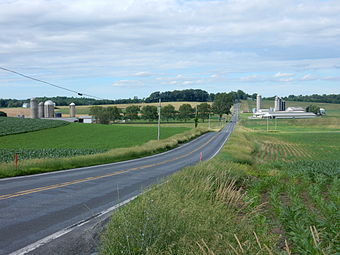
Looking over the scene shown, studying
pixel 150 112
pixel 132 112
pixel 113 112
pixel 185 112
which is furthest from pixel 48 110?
pixel 185 112

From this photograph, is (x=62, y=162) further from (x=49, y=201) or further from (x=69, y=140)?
(x=69, y=140)

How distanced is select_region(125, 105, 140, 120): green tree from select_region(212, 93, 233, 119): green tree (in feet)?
137

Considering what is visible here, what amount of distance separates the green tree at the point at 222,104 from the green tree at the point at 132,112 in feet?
137

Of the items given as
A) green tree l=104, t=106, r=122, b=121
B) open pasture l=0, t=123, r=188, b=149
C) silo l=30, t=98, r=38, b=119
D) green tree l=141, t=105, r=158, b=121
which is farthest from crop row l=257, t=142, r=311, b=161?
green tree l=104, t=106, r=122, b=121

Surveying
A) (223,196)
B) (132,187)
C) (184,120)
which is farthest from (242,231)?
(184,120)

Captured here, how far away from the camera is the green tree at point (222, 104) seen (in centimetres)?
17550

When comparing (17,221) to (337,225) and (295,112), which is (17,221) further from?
(295,112)

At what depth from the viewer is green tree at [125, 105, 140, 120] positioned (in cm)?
13738

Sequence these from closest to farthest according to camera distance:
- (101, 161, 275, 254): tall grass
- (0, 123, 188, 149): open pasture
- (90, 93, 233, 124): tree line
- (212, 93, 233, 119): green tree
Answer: (101, 161, 275, 254): tall grass → (0, 123, 188, 149): open pasture → (90, 93, 233, 124): tree line → (212, 93, 233, 119): green tree

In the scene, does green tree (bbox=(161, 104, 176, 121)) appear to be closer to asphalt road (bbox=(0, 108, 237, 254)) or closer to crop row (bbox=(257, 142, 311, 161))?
crop row (bbox=(257, 142, 311, 161))

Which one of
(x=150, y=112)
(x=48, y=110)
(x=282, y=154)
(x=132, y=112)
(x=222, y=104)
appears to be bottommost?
(x=282, y=154)

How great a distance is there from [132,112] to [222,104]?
5336 centimetres

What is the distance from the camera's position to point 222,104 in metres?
180

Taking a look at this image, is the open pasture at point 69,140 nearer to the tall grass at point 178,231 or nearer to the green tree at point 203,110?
the tall grass at point 178,231
